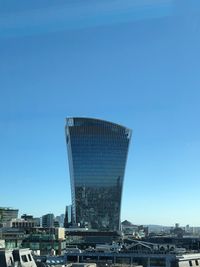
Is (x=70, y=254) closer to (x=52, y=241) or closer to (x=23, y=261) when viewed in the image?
(x=23, y=261)

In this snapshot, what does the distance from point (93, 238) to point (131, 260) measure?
108041 millimetres

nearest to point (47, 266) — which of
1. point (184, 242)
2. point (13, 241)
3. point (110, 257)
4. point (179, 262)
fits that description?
point (179, 262)

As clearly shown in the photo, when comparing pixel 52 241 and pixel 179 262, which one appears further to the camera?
pixel 52 241

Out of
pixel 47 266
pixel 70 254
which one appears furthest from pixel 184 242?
pixel 47 266

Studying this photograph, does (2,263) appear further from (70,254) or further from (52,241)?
(52,241)

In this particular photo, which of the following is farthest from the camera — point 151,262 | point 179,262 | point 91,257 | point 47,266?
point 91,257

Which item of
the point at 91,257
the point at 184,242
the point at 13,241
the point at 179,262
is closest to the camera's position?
the point at 179,262

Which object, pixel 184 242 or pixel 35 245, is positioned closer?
pixel 35 245

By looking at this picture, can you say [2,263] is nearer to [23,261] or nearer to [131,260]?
[23,261]

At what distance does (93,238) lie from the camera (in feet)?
650

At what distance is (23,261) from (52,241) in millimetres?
94221

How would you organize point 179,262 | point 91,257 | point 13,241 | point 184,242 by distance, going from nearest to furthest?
point 179,262, point 91,257, point 13,241, point 184,242

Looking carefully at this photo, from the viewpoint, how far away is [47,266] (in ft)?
220

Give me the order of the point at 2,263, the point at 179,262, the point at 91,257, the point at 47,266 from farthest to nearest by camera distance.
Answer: the point at 91,257
the point at 179,262
the point at 47,266
the point at 2,263
